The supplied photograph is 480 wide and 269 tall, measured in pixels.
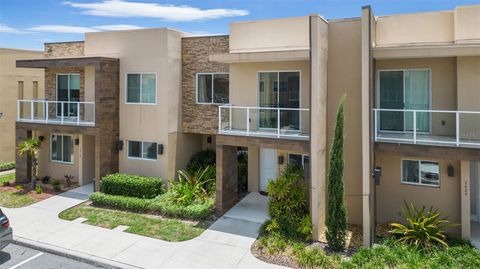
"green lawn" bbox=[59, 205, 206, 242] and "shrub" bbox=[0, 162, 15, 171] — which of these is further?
"shrub" bbox=[0, 162, 15, 171]

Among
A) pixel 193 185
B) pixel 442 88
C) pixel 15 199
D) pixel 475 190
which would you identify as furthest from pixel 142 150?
pixel 475 190

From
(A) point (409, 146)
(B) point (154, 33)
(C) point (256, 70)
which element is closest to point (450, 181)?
(A) point (409, 146)

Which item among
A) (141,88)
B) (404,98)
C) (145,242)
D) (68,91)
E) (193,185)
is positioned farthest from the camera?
(68,91)

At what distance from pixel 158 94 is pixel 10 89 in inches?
455

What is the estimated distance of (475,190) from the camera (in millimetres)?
12812

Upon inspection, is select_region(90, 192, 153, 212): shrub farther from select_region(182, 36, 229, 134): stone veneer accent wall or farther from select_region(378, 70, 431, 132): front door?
select_region(378, 70, 431, 132): front door

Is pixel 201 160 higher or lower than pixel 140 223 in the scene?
higher

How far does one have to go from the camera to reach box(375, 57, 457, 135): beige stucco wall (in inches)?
482

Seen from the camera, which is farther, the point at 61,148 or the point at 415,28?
the point at 61,148

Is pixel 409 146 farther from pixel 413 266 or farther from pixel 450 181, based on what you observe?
pixel 413 266

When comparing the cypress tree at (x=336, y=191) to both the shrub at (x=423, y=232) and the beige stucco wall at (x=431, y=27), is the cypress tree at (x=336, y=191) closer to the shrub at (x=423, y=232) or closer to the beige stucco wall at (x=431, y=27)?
the shrub at (x=423, y=232)

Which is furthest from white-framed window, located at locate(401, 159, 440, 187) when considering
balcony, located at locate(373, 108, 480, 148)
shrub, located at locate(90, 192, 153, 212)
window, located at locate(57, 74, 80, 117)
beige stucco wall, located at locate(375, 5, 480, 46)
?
window, located at locate(57, 74, 80, 117)

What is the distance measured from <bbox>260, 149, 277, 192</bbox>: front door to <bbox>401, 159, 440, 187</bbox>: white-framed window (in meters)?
5.14

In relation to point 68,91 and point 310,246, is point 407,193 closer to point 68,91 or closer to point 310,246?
point 310,246
